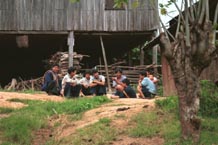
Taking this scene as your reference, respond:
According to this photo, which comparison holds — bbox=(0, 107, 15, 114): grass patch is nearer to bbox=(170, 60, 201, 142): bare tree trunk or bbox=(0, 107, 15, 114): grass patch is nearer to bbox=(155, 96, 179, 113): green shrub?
bbox=(155, 96, 179, 113): green shrub

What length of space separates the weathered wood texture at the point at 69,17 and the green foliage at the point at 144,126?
35.4 ft

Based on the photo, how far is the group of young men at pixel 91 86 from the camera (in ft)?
47.2

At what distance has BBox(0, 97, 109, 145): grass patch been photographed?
9.51 metres

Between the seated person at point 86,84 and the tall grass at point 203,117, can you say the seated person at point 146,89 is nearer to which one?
the seated person at point 86,84

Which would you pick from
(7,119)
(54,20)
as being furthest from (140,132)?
(54,20)

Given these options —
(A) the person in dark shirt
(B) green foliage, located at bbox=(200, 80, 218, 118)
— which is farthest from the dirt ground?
(A) the person in dark shirt

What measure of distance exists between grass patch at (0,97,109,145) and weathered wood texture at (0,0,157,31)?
8006 mm

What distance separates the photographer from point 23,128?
9836 millimetres

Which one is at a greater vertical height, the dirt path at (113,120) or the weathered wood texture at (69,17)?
the weathered wood texture at (69,17)

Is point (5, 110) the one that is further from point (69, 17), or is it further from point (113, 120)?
point (69, 17)

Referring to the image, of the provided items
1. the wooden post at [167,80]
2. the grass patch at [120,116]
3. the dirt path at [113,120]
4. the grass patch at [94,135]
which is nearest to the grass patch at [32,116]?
the dirt path at [113,120]

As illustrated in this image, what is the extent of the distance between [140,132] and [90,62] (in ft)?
55.4

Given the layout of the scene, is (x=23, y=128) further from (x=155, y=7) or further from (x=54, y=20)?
(x=54, y=20)

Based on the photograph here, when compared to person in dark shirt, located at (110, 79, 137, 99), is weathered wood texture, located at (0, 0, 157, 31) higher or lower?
higher
